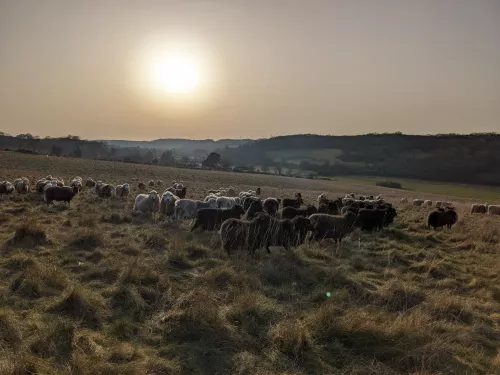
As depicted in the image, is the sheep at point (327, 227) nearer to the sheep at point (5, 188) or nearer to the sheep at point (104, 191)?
the sheep at point (104, 191)

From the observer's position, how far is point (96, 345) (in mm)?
4945

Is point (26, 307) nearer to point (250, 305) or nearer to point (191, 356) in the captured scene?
point (191, 356)

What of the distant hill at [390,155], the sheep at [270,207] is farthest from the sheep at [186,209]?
the distant hill at [390,155]

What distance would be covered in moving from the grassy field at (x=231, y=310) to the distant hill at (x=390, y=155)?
8805 cm

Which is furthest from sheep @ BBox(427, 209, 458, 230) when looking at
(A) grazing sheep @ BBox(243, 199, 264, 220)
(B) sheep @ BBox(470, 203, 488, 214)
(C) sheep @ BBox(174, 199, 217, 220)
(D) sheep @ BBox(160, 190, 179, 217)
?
(B) sheep @ BBox(470, 203, 488, 214)

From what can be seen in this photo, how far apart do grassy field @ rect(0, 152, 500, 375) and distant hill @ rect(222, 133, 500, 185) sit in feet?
289

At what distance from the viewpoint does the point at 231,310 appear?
6184 mm

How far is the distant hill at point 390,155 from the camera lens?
8894cm

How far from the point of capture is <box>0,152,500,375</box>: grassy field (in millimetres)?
4863

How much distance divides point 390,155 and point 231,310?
111792 millimetres

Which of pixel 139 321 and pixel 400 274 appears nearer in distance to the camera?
pixel 139 321

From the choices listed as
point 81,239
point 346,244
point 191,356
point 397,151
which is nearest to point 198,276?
point 191,356

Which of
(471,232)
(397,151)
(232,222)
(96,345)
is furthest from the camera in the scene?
(397,151)

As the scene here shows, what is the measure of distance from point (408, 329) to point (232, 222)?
5776mm
